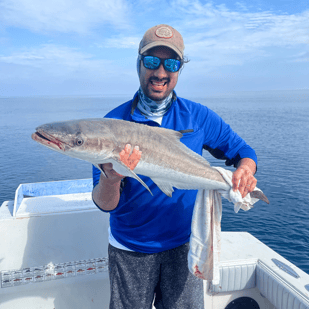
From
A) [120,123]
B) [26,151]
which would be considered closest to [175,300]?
[120,123]

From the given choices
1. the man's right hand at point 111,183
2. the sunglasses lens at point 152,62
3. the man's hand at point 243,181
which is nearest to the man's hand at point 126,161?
the man's right hand at point 111,183

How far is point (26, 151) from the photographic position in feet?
91.3

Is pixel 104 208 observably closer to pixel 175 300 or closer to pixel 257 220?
pixel 175 300

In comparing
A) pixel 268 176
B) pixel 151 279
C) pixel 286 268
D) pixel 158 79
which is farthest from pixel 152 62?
pixel 268 176

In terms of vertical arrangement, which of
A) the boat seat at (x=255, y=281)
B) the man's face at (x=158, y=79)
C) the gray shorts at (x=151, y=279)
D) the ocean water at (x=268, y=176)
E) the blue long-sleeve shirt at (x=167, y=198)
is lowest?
the ocean water at (x=268, y=176)

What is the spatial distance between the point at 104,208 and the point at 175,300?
4.94 feet

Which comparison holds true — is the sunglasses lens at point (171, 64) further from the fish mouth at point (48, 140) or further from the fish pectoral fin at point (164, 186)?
the fish mouth at point (48, 140)

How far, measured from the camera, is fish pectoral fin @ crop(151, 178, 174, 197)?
10.8ft

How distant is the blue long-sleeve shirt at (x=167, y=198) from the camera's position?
3461mm

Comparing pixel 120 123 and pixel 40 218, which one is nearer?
pixel 120 123

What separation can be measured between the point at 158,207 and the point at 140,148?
0.82m

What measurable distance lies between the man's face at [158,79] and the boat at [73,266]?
9.64 feet

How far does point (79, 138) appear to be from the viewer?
2.78 m

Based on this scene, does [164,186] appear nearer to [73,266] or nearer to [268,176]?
[73,266]
